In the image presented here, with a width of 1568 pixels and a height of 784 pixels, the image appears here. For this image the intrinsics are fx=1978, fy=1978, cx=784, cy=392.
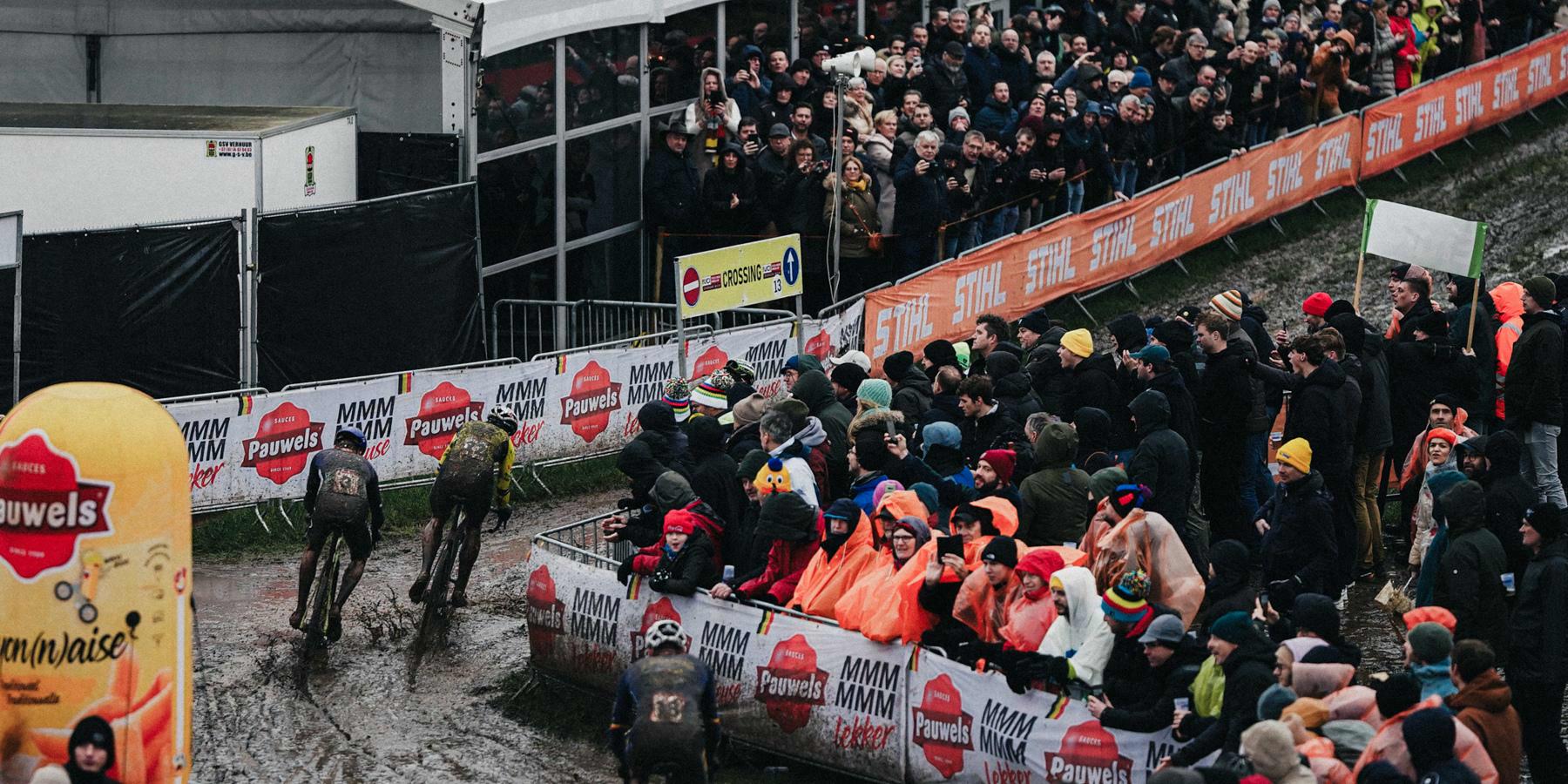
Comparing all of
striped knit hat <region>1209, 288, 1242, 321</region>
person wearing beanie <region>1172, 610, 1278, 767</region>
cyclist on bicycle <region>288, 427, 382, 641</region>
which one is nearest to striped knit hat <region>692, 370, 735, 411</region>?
cyclist on bicycle <region>288, 427, 382, 641</region>

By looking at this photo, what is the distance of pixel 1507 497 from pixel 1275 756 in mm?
4457

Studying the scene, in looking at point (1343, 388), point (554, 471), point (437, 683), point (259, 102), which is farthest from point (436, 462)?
point (1343, 388)

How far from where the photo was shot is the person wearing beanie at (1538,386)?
48.6ft

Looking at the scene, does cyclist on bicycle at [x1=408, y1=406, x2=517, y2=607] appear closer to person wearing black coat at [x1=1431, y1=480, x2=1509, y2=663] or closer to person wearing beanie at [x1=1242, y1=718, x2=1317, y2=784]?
person wearing black coat at [x1=1431, y1=480, x2=1509, y2=663]

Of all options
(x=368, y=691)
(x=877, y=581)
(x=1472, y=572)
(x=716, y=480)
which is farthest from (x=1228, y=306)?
(x=368, y=691)

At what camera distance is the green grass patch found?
16.6 m

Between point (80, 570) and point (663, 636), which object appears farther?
point (663, 636)

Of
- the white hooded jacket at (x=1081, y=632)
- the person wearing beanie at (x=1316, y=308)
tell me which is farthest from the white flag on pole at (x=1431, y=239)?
the white hooded jacket at (x=1081, y=632)

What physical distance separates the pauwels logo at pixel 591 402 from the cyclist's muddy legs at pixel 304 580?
455cm

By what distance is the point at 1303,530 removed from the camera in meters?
12.6

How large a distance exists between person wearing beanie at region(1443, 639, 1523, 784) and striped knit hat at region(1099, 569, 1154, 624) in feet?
5.37

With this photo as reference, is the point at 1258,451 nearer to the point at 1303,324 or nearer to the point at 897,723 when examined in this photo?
the point at 897,723

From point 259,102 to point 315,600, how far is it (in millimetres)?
9921

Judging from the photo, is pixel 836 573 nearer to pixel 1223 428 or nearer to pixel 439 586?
pixel 439 586
